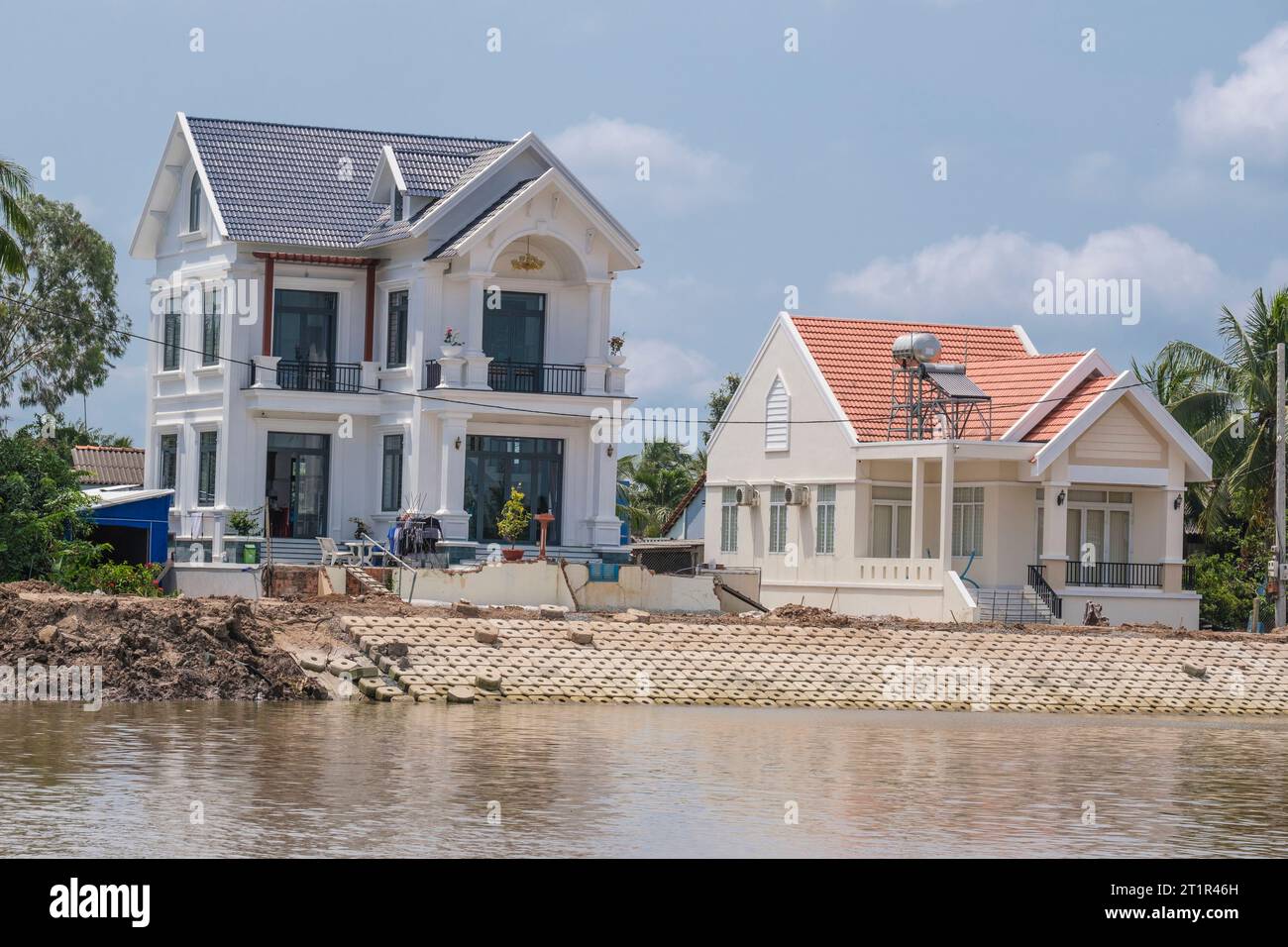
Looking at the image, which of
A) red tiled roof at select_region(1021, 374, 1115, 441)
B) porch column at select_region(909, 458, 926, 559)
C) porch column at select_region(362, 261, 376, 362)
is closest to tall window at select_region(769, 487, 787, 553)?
porch column at select_region(909, 458, 926, 559)

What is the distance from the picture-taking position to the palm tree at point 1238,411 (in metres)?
47.0

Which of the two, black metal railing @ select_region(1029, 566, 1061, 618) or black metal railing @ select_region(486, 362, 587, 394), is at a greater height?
black metal railing @ select_region(486, 362, 587, 394)

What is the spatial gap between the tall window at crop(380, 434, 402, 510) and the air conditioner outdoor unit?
887 centimetres

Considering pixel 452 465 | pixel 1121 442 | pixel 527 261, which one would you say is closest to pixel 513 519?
pixel 452 465

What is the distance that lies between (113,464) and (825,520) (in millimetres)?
18590

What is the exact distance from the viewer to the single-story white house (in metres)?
40.4

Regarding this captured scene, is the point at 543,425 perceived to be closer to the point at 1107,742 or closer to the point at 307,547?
the point at 307,547

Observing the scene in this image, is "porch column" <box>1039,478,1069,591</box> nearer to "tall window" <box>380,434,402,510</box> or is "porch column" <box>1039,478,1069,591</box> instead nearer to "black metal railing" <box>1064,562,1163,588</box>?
"black metal railing" <box>1064,562,1163,588</box>

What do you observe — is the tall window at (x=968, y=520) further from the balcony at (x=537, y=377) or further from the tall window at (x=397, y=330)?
the tall window at (x=397, y=330)

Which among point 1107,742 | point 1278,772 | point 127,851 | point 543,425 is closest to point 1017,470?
point 543,425

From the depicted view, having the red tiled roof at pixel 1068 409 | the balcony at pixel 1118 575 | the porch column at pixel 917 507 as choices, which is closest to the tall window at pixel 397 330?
the porch column at pixel 917 507

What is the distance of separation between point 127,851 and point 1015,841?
24.2 ft

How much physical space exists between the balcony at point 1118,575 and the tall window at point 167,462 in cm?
1970
